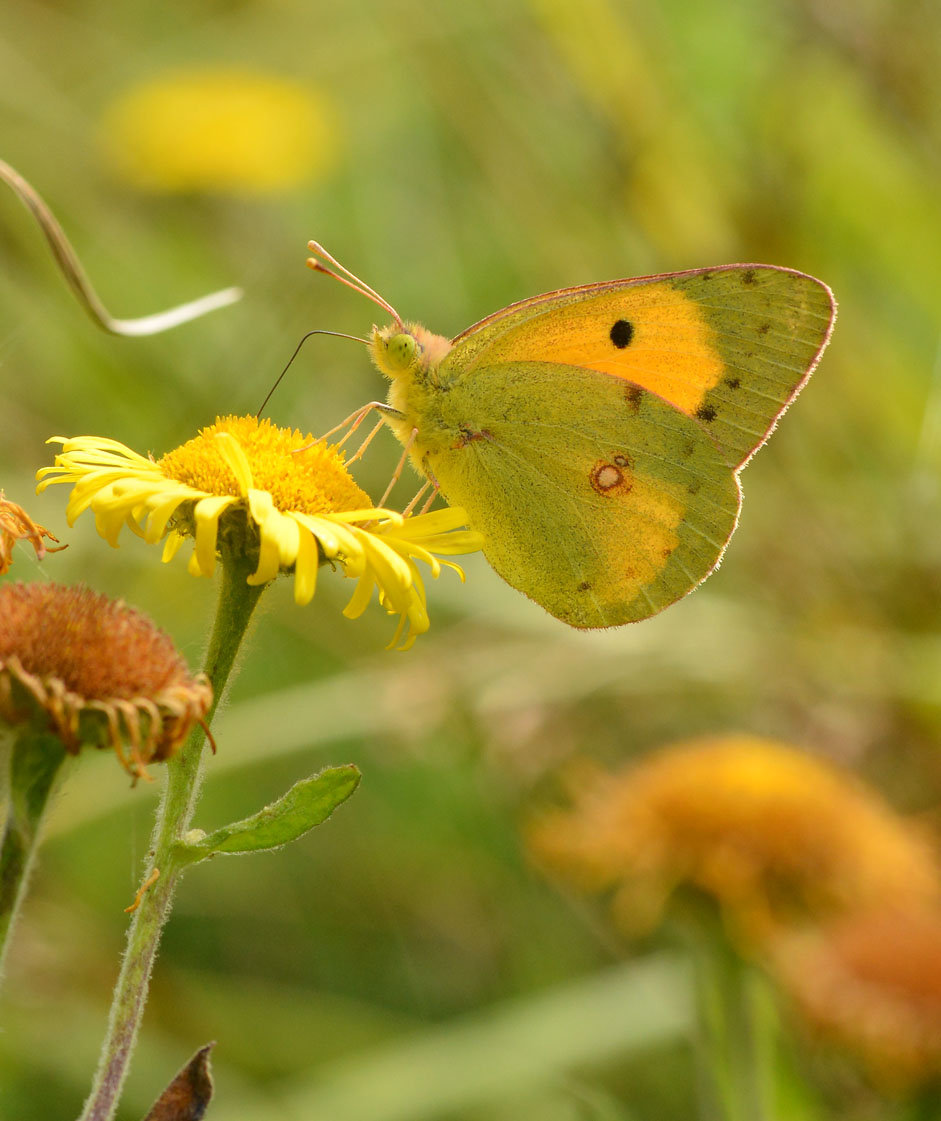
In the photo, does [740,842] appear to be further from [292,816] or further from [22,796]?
[22,796]

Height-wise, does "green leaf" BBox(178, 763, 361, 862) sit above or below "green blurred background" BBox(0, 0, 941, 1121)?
below

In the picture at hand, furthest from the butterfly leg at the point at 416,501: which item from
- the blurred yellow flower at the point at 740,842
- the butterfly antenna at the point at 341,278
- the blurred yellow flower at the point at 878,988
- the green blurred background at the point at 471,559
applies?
the blurred yellow flower at the point at 878,988

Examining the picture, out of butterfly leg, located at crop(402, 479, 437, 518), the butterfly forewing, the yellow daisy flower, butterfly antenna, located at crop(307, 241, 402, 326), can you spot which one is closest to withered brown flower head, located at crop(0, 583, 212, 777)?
the yellow daisy flower

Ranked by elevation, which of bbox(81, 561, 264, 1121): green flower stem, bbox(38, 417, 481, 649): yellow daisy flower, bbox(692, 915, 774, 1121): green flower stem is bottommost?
bbox(692, 915, 774, 1121): green flower stem

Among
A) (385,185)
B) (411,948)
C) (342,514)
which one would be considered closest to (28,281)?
(385,185)

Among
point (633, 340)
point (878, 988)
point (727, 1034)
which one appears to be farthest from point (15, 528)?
point (878, 988)

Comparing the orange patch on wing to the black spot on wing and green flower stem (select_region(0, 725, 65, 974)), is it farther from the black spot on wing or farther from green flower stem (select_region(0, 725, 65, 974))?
green flower stem (select_region(0, 725, 65, 974))
